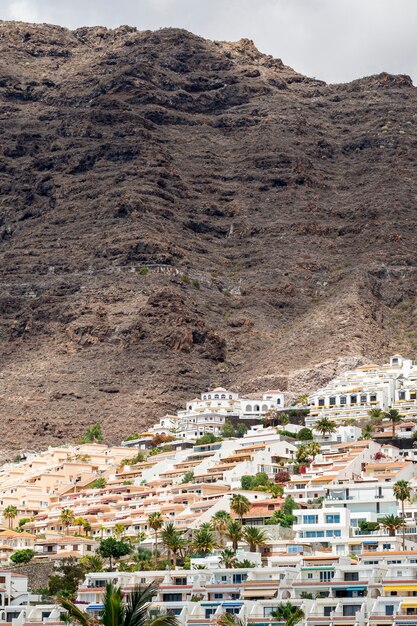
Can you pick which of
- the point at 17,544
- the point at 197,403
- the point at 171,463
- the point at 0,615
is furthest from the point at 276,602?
the point at 197,403

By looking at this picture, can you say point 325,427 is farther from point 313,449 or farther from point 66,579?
point 66,579

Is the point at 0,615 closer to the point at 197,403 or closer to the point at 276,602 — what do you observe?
the point at 276,602

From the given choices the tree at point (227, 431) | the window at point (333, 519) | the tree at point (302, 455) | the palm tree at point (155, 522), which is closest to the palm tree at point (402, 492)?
the window at point (333, 519)

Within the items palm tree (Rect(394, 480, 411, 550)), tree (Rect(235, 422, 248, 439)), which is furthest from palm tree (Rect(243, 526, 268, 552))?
tree (Rect(235, 422, 248, 439))

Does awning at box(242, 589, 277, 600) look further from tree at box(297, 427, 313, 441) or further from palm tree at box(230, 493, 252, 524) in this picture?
tree at box(297, 427, 313, 441)

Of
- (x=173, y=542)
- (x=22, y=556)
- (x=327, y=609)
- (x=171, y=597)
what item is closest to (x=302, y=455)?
(x=22, y=556)

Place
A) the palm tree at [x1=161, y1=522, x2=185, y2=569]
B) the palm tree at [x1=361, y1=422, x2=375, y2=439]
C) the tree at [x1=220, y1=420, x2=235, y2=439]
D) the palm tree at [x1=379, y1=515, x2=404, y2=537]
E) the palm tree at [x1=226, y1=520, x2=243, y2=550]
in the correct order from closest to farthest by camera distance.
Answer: the palm tree at [x1=379, y1=515, x2=404, y2=537] → the palm tree at [x1=226, y1=520, x2=243, y2=550] → the palm tree at [x1=161, y1=522, x2=185, y2=569] → the palm tree at [x1=361, y1=422, x2=375, y2=439] → the tree at [x1=220, y1=420, x2=235, y2=439]
